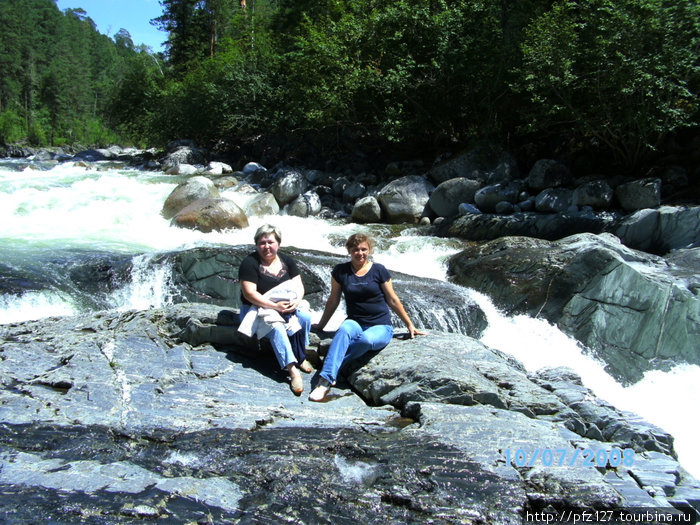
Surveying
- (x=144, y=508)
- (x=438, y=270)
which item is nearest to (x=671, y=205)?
(x=438, y=270)

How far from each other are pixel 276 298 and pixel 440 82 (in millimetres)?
13639

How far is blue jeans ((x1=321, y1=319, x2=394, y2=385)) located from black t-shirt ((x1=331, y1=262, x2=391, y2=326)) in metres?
0.07

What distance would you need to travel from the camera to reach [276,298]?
4551mm

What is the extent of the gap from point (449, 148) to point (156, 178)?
9642 mm

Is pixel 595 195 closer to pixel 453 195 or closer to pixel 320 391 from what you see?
pixel 453 195

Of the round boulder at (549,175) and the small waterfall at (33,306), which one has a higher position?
the round boulder at (549,175)

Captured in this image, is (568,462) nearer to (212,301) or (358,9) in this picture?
(212,301)

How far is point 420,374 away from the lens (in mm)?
4160

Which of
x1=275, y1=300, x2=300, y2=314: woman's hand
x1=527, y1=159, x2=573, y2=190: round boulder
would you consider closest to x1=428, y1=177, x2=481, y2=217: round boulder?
x1=527, y1=159, x2=573, y2=190: round boulder

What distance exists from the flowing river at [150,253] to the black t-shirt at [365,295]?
3.59 m
